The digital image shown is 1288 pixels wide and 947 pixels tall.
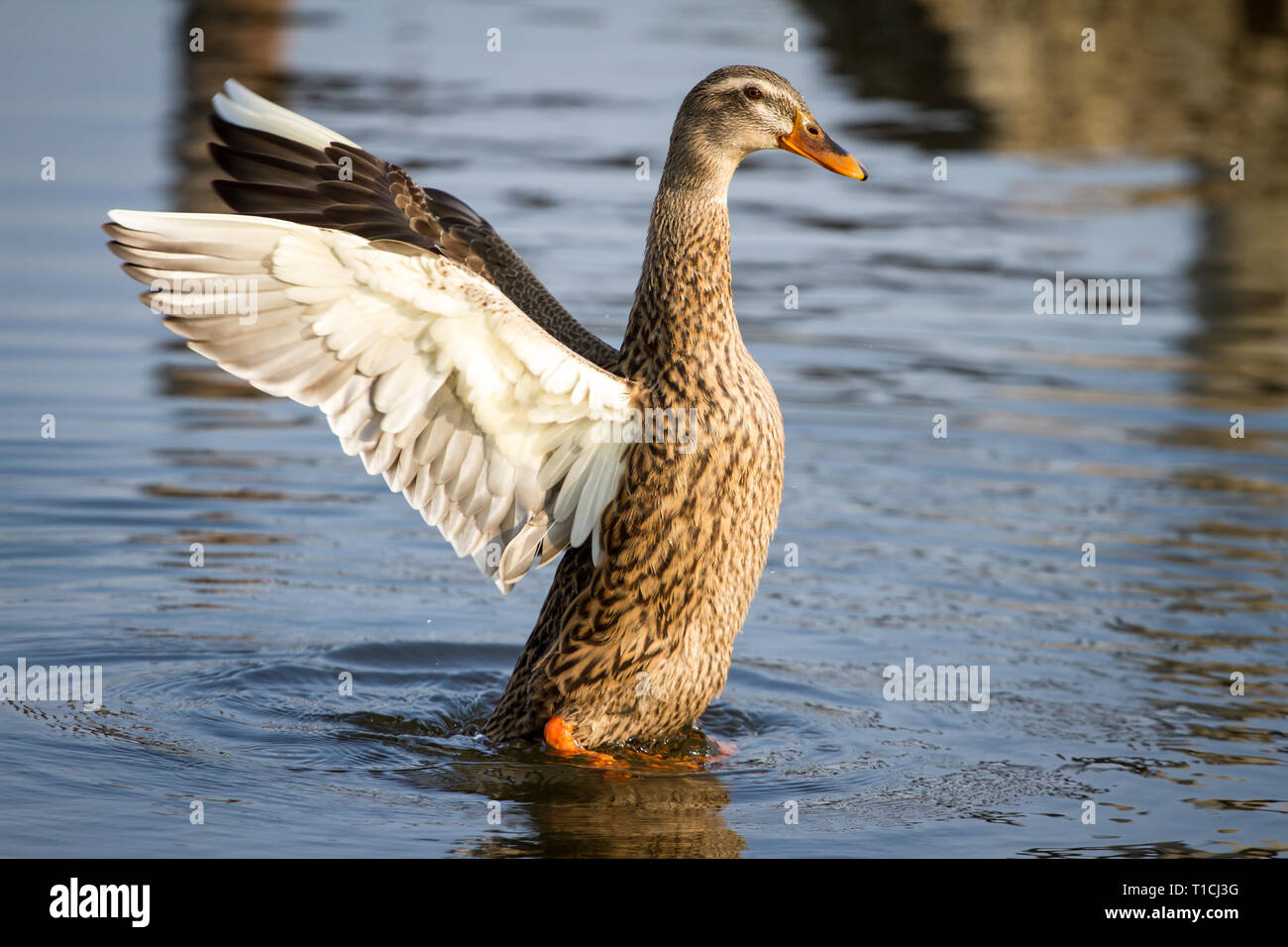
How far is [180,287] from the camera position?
18.3ft

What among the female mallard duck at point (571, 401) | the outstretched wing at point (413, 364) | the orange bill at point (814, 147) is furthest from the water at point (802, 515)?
the orange bill at point (814, 147)

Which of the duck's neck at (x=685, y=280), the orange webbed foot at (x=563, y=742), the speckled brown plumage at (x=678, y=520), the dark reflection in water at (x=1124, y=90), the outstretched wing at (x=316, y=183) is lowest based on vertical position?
the orange webbed foot at (x=563, y=742)

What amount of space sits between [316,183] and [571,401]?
4.02ft

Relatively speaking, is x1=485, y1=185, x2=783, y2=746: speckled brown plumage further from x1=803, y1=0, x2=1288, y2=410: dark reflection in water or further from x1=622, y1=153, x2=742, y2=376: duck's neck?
x1=803, y1=0, x2=1288, y2=410: dark reflection in water

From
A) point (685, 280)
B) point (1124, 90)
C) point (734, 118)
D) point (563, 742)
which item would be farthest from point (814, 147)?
point (1124, 90)

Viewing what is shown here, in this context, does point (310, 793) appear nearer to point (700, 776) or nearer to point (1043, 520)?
point (700, 776)

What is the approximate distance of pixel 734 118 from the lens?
6191 mm

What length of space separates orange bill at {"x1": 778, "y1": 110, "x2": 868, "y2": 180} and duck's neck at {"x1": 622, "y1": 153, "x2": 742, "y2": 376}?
252mm

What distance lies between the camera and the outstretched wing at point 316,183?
6066mm

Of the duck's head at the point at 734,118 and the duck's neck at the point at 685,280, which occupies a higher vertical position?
the duck's head at the point at 734,118

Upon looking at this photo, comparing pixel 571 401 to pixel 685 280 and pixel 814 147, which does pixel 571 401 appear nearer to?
pixel 685 280

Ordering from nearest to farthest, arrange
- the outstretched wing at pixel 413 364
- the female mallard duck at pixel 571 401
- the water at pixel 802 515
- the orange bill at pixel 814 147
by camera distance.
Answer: the outstretched wing at pixel 413 364
the female mallard duck at pixel 571 401
the water at pixel 802 515
the orange bill at pixel 814 147

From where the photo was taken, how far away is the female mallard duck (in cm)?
567

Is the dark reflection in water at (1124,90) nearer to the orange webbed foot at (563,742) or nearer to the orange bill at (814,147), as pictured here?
the orange bill at (814,147)
